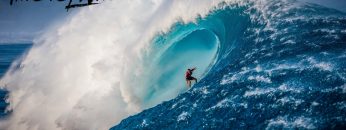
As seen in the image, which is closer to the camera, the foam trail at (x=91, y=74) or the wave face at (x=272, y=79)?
the wave face at (x=272, y=79)

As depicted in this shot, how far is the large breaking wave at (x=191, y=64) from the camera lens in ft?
26.4

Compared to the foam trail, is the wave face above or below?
below

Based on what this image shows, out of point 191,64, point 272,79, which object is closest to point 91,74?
point 191,64

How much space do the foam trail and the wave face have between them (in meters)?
3.51

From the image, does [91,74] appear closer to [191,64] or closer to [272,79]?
[191,64]

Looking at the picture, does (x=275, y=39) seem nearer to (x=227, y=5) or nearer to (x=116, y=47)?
(x=227, y=5)

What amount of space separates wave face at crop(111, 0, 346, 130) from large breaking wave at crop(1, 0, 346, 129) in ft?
0.13

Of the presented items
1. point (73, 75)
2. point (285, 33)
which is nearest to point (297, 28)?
point (285, 33)

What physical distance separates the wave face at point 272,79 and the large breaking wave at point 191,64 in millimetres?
40

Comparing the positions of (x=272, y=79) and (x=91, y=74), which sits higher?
(x=91, y=74)

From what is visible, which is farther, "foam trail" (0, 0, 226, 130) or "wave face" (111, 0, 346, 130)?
"foam trail" (0, 0, 226, 130)

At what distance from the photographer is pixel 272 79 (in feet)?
28.8

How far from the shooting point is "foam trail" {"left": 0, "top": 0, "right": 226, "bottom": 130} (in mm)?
14388

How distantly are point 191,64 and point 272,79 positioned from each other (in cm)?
691
